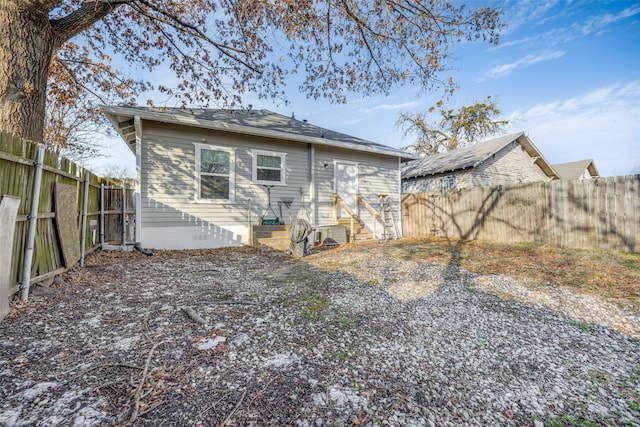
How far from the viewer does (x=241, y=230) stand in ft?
25.8

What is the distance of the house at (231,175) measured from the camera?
6793mm

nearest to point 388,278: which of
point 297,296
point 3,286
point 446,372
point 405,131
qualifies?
point 297,296

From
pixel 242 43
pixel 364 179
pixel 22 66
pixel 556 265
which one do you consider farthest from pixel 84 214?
pixel 556 265

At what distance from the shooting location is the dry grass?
159 inches

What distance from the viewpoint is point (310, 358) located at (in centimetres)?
208

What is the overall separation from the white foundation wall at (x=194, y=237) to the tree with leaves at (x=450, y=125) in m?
20.8

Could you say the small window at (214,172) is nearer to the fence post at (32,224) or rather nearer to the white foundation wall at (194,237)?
the white foundation wall at (194,237)

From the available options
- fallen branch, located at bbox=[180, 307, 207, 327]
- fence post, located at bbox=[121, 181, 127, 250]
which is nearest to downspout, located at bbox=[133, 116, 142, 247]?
fence post, located at bbox=[121, 181, 127, 250]

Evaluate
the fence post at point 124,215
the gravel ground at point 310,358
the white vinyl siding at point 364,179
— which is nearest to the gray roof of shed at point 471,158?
the white vinyl siding at point 364,179

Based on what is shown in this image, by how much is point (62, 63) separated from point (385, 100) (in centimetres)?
899

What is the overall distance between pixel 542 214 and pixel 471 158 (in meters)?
6.93

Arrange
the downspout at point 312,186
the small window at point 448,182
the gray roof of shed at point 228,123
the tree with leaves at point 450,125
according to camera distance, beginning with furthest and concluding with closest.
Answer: the tree with leaves at point 450,125, the small window at point 448,182, the downspout at point 312,186, the gray roof of shed at point 228,123

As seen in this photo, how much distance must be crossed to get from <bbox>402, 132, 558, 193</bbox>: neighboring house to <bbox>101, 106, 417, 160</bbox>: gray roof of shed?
16.8ft

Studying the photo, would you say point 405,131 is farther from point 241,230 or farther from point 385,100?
point 241,230
